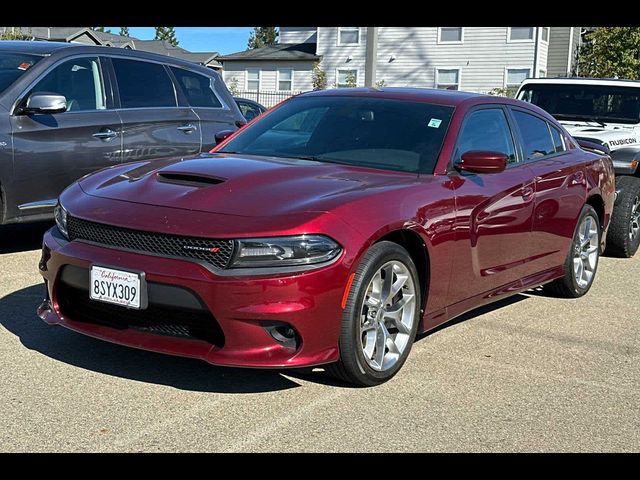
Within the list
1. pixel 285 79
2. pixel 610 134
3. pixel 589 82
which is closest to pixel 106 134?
pixel 610 134

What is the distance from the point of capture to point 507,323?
602 cm

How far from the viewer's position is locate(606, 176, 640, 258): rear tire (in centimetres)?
896

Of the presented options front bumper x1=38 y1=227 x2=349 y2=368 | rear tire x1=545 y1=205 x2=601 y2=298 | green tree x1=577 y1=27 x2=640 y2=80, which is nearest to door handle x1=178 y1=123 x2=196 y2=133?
rear tire x1=545 y1=205 x2=601 y2=298

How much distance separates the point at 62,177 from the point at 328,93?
2452 millimetres

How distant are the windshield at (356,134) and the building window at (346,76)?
3037cm

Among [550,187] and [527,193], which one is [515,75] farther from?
[527,193]

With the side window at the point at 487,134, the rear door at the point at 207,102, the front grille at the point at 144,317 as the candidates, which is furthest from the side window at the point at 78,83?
the side window at the point at 487,134

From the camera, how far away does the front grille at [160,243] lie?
13.1 feet

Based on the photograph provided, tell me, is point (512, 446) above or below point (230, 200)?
below

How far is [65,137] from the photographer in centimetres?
714

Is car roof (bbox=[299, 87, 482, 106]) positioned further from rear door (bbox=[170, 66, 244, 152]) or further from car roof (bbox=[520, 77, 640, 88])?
car roof (bbox=[520, 77, 640, 88])

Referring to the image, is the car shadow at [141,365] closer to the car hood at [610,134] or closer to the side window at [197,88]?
the side window at [197,88]
